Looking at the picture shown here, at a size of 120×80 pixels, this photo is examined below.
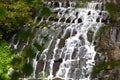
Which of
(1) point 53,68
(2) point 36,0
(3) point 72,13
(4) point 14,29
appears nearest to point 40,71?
(1) point 53,68

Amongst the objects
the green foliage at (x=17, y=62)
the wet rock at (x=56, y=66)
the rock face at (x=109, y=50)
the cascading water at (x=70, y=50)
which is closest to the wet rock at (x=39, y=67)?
the cascading water at (x=70, y=50)

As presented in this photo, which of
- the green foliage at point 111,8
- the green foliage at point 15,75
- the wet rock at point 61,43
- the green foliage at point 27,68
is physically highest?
the green foliage at point 111,8

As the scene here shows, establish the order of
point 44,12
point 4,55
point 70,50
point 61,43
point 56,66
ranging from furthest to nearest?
point 4,55
point 61,43
point 70,50
point 56,66
point 44,12

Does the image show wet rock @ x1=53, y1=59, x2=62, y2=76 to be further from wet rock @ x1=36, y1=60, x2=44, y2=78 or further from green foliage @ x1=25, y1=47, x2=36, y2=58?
green foliage @ x1=25, y1=47, x2=36, y2=58

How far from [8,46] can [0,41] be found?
461 millimetres

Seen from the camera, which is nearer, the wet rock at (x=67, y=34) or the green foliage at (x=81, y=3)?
the green foliage at (x=81, y=3)

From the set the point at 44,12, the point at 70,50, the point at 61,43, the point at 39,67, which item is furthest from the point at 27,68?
the point at 61,43

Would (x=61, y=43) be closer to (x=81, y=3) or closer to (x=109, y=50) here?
(x=109, y=50)

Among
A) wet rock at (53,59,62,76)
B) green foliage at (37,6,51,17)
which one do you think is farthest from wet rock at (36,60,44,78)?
green foliage at (37,6,51,17)

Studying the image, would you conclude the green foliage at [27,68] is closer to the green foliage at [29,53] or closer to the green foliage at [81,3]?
the green foliage at [29,53]

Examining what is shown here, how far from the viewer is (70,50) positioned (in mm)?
8898

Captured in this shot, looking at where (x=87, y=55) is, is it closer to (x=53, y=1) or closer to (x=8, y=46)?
(x=8, y=46)

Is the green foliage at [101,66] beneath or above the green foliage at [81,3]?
beneath

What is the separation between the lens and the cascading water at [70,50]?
8.30 m
